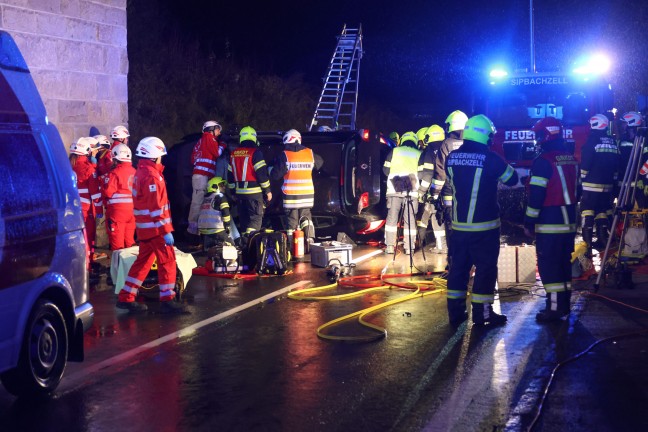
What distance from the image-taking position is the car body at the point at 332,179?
14070 millimetres

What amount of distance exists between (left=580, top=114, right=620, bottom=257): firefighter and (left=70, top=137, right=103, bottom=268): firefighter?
22.1 feet

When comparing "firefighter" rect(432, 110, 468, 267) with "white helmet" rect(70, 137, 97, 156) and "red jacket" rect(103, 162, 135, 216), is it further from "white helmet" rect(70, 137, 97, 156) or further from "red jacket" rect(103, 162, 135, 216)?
"white helmet" rect(70, 137, 97, 156)

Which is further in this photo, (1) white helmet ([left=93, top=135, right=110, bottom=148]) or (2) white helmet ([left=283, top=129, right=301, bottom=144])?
(2) white helmet ([left=283, top=129, right=301, bottom=144])

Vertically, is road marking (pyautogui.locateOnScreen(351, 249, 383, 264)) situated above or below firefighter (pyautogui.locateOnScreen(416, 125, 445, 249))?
below

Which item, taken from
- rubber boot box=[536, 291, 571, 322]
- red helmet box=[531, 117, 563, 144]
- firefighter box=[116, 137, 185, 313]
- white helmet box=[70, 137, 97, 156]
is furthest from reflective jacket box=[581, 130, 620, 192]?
white helmet box=[70, 137, 97, 156]

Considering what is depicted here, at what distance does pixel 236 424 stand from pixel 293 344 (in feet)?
7.49

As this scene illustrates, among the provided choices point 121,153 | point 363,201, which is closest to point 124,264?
point 121,153

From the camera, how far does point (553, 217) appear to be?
8.93 m

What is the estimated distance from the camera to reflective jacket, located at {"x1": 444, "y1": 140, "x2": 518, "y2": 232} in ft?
28.1

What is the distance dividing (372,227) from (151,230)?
5.85m

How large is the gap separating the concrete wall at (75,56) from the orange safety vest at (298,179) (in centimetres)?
279

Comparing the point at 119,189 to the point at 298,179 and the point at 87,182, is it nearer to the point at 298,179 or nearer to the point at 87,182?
the point at 87,182

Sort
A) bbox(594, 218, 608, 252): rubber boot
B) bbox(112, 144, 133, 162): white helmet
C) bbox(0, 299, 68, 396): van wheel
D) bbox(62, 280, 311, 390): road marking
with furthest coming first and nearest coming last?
bbox(594, 218, 608, 252): rubber boot
bbox(112, 144, 133, 162): white helmet
bbox(62, 280, 311, 390): road marking
bbox(0, 299, 68, 396): van wheel

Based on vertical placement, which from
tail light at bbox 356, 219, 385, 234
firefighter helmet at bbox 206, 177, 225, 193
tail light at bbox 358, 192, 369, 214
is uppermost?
firefighter helmet at bbox 206, 177, 225, 193
